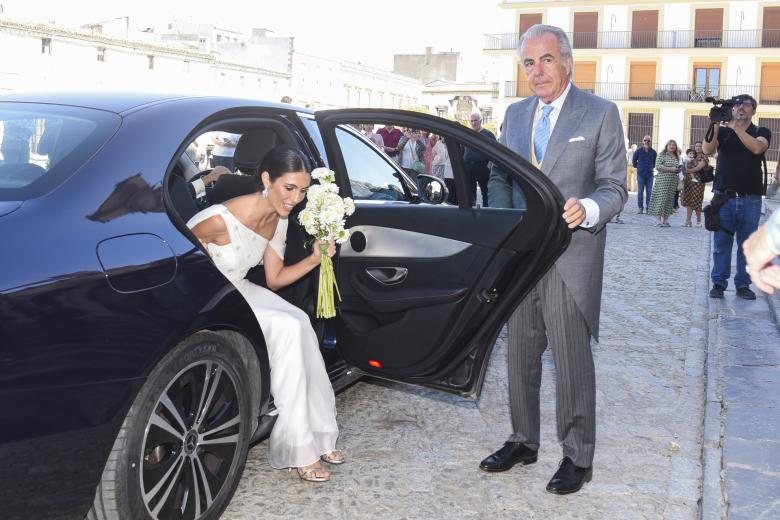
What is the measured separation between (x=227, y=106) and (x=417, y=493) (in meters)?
1.71

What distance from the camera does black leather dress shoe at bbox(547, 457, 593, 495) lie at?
3.65 m

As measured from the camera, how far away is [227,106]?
3.47 metres

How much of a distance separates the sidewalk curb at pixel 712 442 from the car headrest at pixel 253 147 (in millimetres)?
2377

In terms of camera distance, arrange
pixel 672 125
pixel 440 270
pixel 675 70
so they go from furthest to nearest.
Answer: pixel 675 70 → pixel 672 125 → pixel 440 270

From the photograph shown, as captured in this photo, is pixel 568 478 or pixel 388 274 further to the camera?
pixel 388 274

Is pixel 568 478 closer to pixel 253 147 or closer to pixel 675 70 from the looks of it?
pixel 253 147

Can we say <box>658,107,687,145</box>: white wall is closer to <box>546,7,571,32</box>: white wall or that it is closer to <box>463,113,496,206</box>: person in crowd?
<box>546,7,571,32</box>: white wall

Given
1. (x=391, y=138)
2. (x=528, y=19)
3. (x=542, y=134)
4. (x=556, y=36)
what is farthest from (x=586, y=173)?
(x=528, y=19)

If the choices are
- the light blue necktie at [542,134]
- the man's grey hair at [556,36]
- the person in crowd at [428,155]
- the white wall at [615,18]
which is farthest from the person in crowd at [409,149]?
the white wall at [615,18]

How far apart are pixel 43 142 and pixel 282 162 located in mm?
1079

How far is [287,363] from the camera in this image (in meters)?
3.56

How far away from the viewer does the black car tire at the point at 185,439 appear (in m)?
2.64

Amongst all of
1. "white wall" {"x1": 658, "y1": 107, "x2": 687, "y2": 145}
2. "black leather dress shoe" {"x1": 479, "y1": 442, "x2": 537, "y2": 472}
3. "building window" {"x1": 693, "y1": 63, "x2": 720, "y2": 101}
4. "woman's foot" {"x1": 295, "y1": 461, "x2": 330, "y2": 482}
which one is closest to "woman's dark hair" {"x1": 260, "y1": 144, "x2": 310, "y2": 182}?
"woman's foot" {"x1": 295, "y1": 461, "x2": 330, "y2": 482}

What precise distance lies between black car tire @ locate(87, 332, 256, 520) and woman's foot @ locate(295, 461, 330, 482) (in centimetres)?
45
